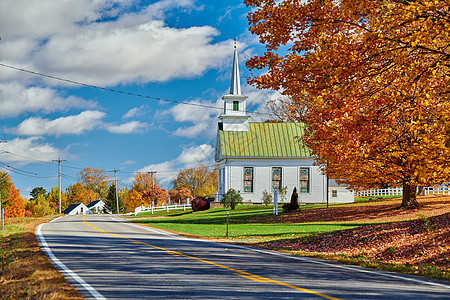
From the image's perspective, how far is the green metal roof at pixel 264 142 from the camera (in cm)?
5122

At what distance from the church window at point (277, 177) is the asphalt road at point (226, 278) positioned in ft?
122

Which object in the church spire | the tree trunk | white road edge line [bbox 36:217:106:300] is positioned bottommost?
white road edge line [bbox 36:217:106:300]

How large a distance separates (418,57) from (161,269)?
28.1ft

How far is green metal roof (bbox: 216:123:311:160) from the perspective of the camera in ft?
168

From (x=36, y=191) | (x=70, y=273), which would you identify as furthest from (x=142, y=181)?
(x=70, y=273)

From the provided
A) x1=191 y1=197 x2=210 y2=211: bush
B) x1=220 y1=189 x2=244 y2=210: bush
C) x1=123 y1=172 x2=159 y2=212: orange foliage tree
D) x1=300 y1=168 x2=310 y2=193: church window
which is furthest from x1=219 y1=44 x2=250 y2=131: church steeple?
x1=123 y1=172 x2=159 y2=212: orange foliage tree

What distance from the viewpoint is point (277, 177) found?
169 ft

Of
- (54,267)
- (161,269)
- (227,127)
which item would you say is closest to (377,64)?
(161,269)

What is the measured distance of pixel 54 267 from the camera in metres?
11.2

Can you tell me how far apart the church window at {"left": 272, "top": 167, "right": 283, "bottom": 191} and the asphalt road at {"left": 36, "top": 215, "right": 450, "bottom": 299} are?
122 ft

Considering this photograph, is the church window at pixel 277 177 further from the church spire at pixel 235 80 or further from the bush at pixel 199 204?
the church spire at pixel 235 80

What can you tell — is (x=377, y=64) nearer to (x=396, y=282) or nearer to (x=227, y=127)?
(x=396, y=282)

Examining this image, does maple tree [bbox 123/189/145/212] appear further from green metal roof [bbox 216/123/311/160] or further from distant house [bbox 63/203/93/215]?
green metal roof [bbox 216/123/311/160]

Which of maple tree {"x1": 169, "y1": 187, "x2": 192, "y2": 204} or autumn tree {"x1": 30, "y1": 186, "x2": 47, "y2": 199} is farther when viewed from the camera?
autumn tree {"x1": 30, "y1": 186, "x2": 47, "y2": 199}
